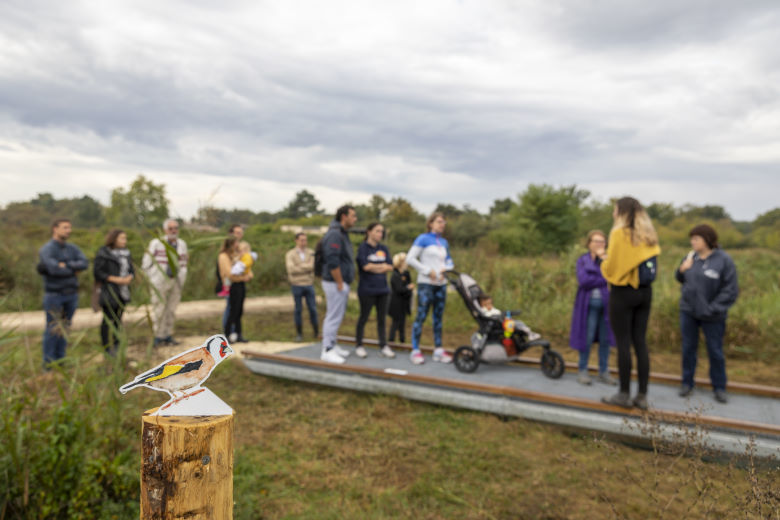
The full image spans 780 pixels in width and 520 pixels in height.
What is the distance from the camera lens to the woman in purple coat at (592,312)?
4980 mm

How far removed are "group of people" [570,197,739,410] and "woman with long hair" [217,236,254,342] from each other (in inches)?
178

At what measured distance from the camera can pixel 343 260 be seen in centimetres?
581

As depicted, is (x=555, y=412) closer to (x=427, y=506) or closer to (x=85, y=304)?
(x=427, y=506)

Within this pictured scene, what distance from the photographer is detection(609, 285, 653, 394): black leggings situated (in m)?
3.98

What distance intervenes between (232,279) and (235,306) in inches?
22.6

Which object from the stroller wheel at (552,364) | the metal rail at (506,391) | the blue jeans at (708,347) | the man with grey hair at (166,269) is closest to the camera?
the metal rail at (506,391)

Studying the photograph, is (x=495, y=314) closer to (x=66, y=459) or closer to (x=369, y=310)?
(x=369, y=310)

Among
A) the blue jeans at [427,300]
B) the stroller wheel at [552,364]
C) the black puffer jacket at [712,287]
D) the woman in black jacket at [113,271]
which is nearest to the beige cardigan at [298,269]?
the woman in black jacket at [113,271]

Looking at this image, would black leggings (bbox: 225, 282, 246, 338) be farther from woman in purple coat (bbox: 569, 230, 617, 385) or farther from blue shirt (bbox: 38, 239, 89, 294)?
woman in purple coat (bbox: 569, 230, 617, 385)

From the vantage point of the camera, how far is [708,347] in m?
4.64

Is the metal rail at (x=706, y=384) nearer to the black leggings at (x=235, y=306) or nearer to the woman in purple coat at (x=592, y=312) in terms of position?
the woman in purple coat at (x=592, y=312)

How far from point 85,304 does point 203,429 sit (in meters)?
12.2

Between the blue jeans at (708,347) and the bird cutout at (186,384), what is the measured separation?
4.50 m

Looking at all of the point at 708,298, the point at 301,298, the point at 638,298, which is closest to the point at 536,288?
the point at 301,298
